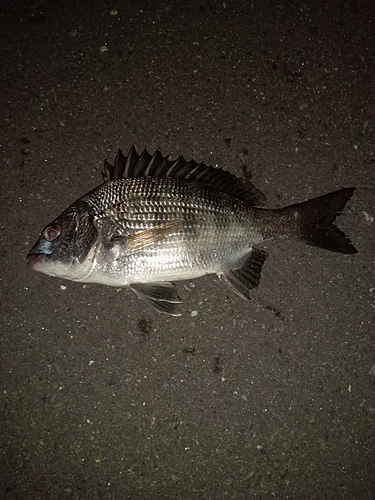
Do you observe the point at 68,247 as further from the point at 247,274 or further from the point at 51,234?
the point at 247,274

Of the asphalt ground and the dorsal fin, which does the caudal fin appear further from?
the dorsal fin

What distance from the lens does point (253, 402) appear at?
2.96 m

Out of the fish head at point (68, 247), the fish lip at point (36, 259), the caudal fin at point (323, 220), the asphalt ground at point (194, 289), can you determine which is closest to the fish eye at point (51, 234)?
the fish head at point (68, 247)

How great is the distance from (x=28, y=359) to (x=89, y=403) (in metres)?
0.54

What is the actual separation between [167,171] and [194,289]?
34.7 inches

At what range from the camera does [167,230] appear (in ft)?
8.23

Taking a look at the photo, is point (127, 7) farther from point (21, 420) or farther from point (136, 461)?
point (136, 461)

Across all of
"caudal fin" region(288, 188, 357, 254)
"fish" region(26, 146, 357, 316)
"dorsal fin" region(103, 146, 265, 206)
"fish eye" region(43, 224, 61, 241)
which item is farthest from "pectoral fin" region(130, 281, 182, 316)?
"caudal fin" region(288, 188, 357, 254)

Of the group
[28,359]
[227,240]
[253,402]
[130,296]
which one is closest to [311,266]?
[227,240]

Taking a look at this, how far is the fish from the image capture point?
246cm

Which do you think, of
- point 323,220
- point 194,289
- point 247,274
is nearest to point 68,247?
point 194,289

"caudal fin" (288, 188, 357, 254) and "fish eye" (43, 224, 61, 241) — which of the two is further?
"caudal fin" (288, 188, 357, 254)

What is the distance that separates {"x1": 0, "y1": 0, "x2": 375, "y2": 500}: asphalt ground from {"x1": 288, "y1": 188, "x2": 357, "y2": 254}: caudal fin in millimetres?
291

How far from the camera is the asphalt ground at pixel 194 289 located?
286cm
